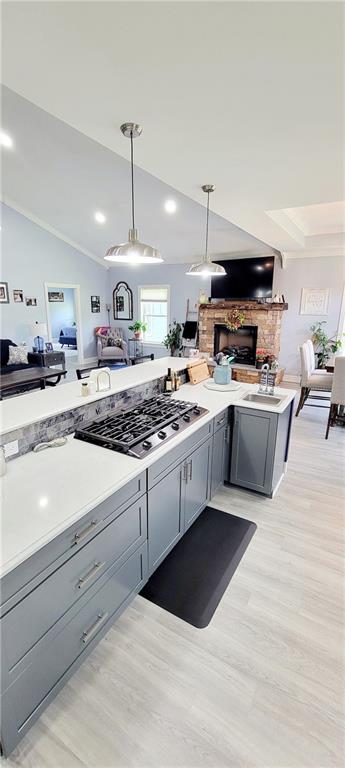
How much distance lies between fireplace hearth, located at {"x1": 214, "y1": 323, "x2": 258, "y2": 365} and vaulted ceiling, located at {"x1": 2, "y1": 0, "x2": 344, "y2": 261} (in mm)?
4165

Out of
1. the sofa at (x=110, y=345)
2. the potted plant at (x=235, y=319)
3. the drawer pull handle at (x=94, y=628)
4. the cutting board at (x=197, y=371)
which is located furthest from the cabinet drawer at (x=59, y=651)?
the sofa at (x=110, y=345)

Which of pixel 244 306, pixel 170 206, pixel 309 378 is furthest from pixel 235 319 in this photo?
pixel 170 206

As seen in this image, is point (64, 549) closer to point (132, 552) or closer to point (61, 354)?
point (132, 552)

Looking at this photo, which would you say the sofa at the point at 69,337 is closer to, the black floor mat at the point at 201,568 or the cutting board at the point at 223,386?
the cutting board at the point at 223,386

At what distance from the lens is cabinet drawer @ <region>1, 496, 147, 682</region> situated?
42.8 inches

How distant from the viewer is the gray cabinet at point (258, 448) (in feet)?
8.44

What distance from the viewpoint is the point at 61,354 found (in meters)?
6.68

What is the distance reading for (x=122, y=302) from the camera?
8703mm

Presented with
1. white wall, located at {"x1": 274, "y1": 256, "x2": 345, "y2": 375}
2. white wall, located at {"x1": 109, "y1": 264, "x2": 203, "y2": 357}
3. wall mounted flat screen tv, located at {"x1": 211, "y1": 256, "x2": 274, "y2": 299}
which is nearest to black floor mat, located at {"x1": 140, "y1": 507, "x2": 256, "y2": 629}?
white wall, located at {"x1": 274, "y1": 256, "x2": 345, "y2": 375}

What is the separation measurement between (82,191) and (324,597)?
5.92m

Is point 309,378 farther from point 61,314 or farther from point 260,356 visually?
point 61,314

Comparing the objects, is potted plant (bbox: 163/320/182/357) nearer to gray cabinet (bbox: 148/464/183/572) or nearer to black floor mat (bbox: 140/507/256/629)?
black floor mat (bbox: 140/507/256/629)

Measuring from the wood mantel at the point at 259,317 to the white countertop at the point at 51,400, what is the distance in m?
4.07

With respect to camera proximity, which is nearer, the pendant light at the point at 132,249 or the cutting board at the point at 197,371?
the pendant light at the point at 132,249
